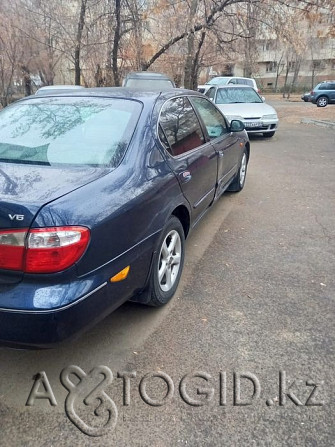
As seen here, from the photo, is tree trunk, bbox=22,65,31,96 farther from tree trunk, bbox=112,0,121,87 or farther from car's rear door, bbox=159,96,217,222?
car's rear door, bbox=159,96,217,222

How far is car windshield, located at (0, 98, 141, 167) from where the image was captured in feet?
8.17

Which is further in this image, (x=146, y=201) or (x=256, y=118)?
(x=256, y=118)

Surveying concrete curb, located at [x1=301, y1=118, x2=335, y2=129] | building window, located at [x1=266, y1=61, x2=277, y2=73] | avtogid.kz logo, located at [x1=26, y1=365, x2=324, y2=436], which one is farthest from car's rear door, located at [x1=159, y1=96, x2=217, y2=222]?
building window, located at [x1=266, y1=61, x2=277, y2=73]

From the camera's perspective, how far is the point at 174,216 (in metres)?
3.00

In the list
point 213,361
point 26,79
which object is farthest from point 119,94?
point 26,79

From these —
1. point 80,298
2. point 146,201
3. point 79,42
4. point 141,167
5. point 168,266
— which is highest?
point 79,42

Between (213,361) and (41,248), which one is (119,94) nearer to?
(41,248)

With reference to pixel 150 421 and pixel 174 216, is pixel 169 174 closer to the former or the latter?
pixel 174 216

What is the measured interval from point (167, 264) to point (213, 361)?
33.5 inches

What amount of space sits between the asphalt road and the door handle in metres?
0.92

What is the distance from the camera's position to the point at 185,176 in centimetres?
312

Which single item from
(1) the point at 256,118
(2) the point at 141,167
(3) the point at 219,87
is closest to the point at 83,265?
(2) the point at 141,167

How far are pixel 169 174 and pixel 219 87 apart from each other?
990 centimetres

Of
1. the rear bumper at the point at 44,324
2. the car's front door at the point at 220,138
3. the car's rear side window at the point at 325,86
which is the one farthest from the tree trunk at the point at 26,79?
the rear bumper at the point at 44,324
